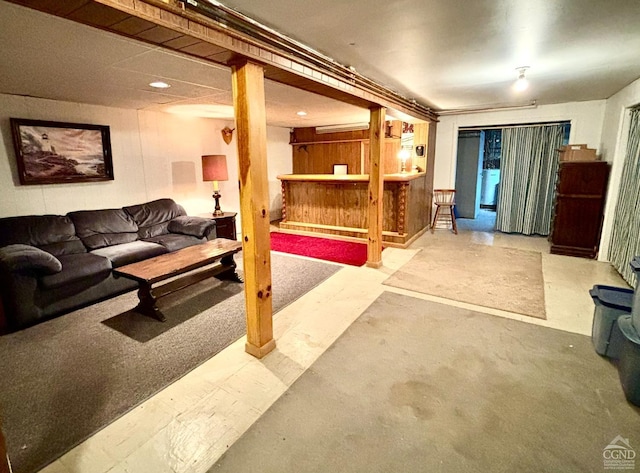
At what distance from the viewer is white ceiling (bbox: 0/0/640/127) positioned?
187 centimetres

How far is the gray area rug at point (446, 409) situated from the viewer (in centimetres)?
155

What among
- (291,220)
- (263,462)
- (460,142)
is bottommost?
(263,462)

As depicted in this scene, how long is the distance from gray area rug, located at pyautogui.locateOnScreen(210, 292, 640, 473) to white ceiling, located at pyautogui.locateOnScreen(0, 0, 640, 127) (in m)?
2.25

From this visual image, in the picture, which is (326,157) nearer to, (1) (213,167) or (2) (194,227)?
Answer: (1) (213,167)

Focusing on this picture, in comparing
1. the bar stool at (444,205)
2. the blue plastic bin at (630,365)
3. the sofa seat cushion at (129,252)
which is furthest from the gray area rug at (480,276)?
the sofa seat cushion at (129,252)

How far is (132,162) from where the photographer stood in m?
4.54

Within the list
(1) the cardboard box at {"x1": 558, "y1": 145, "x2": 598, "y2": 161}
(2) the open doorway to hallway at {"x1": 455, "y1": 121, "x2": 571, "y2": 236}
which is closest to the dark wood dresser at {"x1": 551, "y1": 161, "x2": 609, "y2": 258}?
(1) the cardboard box at {"x1": 558, "y1": 145, "x2": 598, "y2": 161}

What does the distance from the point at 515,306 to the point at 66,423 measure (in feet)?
11.6

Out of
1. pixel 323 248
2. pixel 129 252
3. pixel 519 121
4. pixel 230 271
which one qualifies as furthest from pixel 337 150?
pixel 129 252

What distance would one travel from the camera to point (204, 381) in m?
2.11

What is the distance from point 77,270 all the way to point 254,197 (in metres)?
2.12

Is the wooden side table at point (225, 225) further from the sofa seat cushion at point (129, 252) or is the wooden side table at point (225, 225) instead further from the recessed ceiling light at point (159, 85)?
the recessed ceiling light at point (159, 85)

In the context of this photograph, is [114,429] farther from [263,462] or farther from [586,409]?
[586,409]

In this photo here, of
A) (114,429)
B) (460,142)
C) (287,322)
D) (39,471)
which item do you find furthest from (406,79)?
(460,142)
